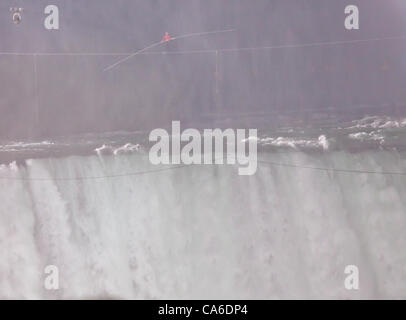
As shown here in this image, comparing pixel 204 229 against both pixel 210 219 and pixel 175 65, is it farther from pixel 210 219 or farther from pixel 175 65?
pixel 175 65

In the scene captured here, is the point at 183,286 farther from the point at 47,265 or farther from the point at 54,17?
the point at 54,17

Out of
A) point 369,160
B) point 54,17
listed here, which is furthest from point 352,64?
point 54,17

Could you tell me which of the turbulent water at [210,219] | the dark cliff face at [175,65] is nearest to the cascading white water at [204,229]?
the turbulent water at [210,219]

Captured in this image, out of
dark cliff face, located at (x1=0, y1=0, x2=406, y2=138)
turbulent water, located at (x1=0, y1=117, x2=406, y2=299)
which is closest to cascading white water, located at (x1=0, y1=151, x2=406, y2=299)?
turbulent water, located at (x1=0, y1=117, x2=406, y2=299)

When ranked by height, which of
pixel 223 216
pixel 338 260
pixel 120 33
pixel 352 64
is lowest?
pixel 338 260

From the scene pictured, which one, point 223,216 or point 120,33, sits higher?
point 120,33

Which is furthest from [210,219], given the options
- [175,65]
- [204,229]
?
[175,65]

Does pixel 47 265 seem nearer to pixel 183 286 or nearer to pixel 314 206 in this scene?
pixel 183 286
